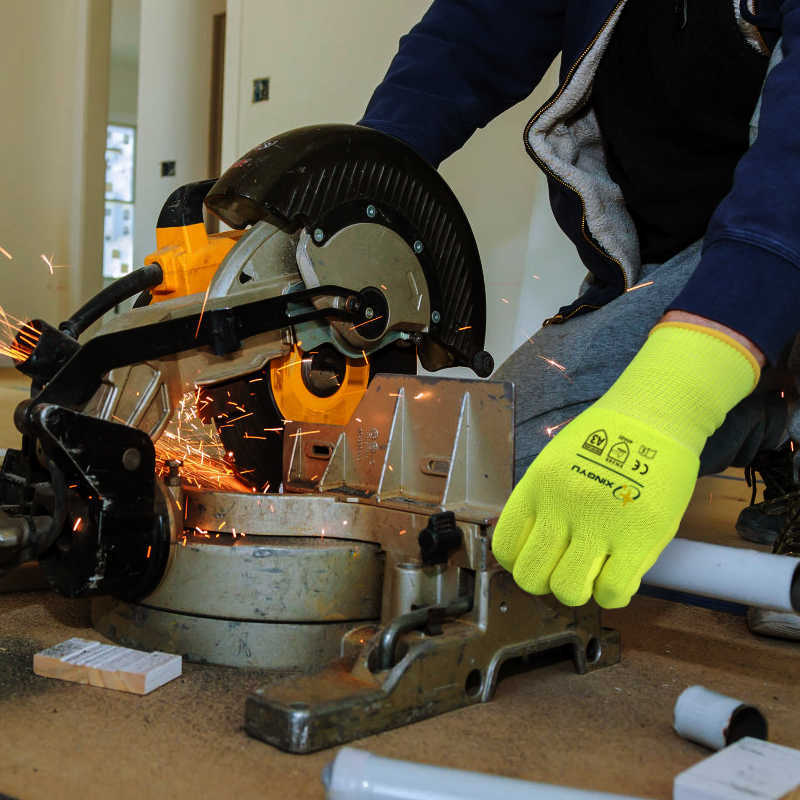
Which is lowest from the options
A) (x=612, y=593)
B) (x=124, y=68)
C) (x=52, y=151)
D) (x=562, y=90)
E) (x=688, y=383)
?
(x=612, y=593)

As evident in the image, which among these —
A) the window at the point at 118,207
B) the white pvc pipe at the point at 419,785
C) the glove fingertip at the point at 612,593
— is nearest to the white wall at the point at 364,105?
the glove fingertip at the point at 612,593

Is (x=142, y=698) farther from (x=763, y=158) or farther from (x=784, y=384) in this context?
(x=784, y=384)

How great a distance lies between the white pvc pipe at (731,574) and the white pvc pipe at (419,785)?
0.36 m

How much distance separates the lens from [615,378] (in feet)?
6.18

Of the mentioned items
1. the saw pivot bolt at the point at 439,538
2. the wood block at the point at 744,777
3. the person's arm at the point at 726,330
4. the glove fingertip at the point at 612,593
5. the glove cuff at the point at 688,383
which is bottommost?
the wood block at the point at 744,777

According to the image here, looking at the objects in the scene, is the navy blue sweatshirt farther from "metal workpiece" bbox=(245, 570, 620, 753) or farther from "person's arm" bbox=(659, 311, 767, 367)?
"metal workpiece" bbox=(245, 570, 620, 753)

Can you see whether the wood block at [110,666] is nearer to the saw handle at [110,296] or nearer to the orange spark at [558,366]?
the saw handle at [110,296]

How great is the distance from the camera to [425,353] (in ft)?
5.58

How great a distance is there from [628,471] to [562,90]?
108 cm

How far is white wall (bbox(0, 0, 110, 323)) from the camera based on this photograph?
6.96 meters

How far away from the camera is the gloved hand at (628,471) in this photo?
1.13 metres

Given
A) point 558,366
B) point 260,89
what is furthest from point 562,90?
point 260,89

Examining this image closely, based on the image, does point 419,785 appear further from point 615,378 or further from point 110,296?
point 615,378

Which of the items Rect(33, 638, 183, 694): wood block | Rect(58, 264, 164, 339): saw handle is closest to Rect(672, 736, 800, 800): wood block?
Rect(33, 638, 183, 694): wood block
